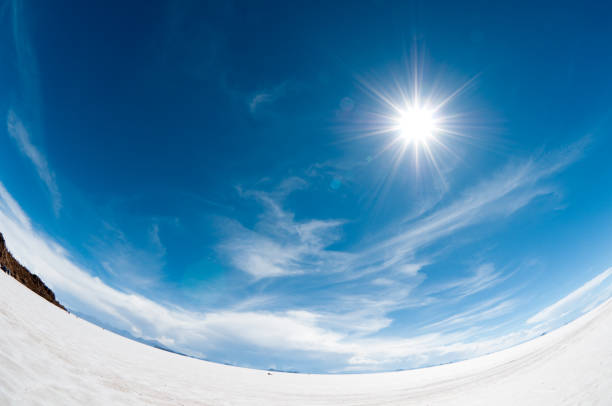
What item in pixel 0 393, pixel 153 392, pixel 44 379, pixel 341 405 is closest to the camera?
pixel 0 393

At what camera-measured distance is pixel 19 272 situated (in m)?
28.7

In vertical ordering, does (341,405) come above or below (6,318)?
below

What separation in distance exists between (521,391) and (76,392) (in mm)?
19746

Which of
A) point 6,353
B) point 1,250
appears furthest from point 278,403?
point 1,250

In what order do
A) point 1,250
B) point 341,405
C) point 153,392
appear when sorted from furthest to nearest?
point 1,250, point 341,405, point 153,392

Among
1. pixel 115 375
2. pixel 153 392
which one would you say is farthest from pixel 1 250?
pixel 153 392

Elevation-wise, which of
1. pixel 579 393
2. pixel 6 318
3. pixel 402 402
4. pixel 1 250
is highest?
pixel 1 250

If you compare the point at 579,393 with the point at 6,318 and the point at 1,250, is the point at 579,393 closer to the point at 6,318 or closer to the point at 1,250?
the point at 6,318

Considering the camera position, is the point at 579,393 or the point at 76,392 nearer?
the point at 76,392

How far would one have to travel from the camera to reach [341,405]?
43.4 ft

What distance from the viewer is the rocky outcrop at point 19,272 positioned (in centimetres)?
2569

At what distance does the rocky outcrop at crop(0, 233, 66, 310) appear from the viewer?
84.3ft

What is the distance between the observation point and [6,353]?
5.89 meters

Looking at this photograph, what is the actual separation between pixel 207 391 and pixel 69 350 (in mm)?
6321
